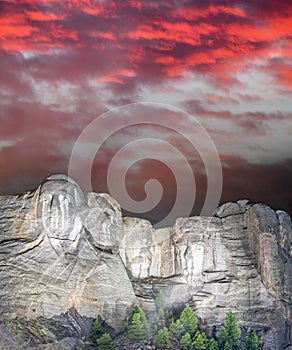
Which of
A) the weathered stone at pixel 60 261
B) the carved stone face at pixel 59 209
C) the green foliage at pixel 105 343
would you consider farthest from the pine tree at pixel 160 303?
the carved stone face at pixel 59 209

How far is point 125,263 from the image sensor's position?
119812 millimetres

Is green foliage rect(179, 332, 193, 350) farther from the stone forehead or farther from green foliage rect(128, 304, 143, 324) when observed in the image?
the stone forehead

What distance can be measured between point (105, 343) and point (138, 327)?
5816 mm

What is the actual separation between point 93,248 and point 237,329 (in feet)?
73.8

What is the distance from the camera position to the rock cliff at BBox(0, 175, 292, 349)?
104m

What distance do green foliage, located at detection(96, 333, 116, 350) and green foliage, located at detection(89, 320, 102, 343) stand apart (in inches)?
72.7

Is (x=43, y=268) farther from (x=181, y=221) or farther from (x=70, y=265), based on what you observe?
(x=181, y=221)

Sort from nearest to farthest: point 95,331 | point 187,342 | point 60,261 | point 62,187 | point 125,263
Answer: point 95,331 < point 187,342 < point 60,261 < point 62,187 < point 125,263

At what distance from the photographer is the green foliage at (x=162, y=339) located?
103 meters

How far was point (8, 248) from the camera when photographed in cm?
10644

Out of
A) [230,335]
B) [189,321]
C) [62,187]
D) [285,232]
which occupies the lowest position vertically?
[230,335]

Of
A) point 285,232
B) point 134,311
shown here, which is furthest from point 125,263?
point 285,232

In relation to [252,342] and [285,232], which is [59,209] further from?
[285,232]

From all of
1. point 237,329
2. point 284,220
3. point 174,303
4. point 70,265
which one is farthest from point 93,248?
point 284,220
